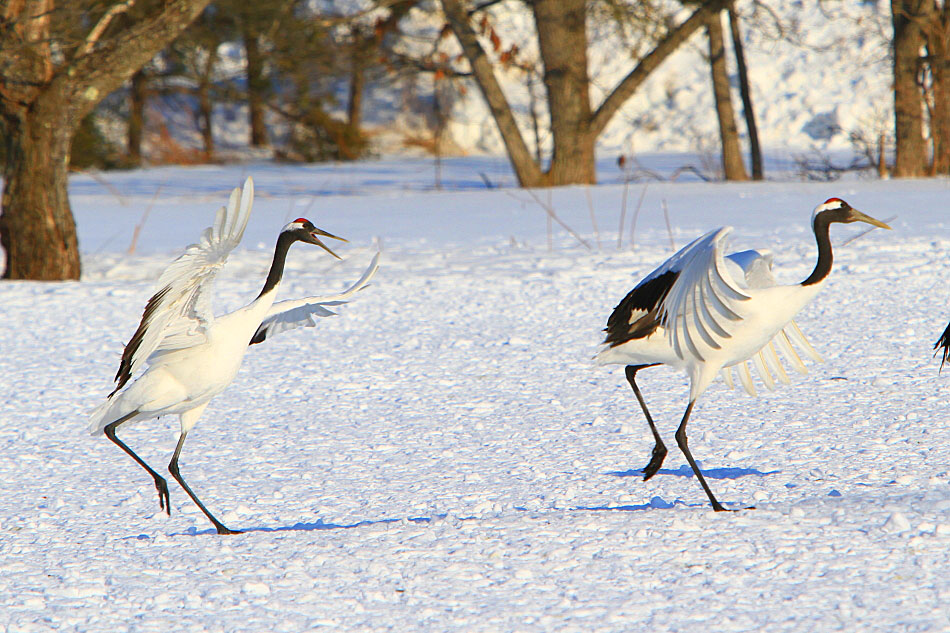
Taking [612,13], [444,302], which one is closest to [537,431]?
[444,302]

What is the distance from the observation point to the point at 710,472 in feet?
13.1

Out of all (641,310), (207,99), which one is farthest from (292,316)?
(207,99)

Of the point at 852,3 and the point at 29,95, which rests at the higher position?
the point at 852,3

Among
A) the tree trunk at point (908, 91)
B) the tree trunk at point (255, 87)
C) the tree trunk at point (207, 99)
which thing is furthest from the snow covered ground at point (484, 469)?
the tree trunk at point (207, 99)

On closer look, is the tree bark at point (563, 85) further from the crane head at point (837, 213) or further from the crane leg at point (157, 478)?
the crane leg at point (157, 478)

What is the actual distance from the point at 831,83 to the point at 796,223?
1798 cm

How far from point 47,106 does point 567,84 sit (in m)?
7.44

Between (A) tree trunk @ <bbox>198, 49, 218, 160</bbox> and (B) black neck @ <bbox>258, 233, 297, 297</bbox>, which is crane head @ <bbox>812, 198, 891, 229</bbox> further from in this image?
(A) tree trunk @ <bbox>198, 49, 218, 160</bbox>

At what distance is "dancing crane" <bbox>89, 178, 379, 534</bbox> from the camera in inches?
127

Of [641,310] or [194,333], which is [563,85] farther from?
Result: [194,333]

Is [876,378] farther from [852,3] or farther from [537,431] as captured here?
[852,3]

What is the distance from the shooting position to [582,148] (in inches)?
557

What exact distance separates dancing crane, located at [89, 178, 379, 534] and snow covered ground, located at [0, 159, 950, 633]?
1.30 feet

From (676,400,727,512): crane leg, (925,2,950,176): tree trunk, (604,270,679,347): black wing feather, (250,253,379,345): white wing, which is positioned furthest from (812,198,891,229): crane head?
(925,2,950,176): tree trunk
